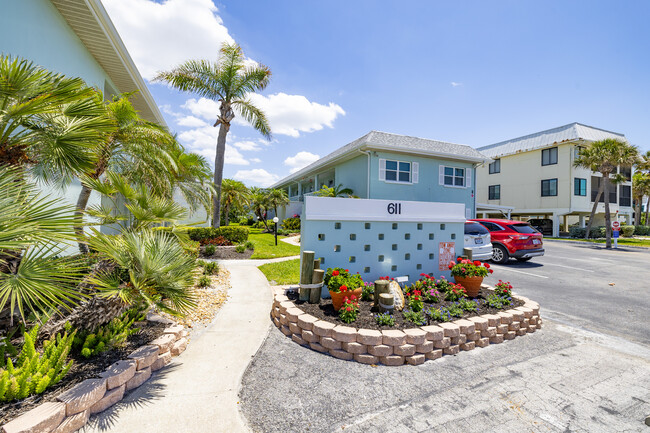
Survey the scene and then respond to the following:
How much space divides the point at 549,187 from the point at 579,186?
6.88 feet

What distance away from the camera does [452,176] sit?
1480cm

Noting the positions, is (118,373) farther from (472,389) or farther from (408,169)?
(408,169)

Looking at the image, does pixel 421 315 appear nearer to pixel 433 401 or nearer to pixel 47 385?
pixel 433 401

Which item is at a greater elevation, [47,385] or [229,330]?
[47,385]

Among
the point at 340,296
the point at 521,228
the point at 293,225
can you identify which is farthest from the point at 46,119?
the point at 293,225

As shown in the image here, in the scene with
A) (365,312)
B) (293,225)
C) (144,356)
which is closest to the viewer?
(144,356)

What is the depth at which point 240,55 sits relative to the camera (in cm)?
1279

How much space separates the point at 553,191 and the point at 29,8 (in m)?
32.9

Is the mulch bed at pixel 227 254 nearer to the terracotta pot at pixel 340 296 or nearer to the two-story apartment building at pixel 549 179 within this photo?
the terracotta pot at pixel 340 296

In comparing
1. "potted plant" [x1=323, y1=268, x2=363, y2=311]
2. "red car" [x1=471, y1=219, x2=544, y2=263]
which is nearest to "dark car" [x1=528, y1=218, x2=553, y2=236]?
"red car" [x1=471, y1=219, x2=544, y2=263]

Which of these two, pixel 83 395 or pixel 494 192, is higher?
pixel 494 192

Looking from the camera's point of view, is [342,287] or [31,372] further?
[342,287]

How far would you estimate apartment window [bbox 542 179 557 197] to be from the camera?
81.5 ft

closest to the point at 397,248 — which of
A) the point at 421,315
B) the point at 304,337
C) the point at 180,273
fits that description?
the point at 421,315
